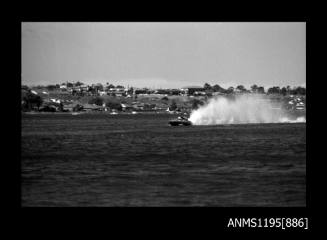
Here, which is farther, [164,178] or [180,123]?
[180,123]

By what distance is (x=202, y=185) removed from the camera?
1032 inches

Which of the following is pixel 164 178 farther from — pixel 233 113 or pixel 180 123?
pixel 233 113

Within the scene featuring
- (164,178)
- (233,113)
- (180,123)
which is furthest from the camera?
(233,113)

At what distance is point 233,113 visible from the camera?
138 m

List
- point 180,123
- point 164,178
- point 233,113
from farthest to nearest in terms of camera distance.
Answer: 1. point 233,113
2. point 180,123
3. point 164,178

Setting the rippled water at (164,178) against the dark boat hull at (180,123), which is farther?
the dark boat hull at (180,123)

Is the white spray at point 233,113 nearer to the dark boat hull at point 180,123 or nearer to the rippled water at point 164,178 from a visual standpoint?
the dark boat hull at point 180,123

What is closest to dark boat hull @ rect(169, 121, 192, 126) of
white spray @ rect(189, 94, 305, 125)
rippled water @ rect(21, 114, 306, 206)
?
white spray @ rect(189, 94, 305, 125)

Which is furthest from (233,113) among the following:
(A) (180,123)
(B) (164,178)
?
(B) (164,178)

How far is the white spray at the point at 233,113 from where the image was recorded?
411 ft

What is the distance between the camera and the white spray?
411 ft

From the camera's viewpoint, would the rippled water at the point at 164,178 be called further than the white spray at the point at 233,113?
No

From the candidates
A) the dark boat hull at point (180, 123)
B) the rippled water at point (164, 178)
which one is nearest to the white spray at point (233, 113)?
the dark boat hull at point (180, 123)
